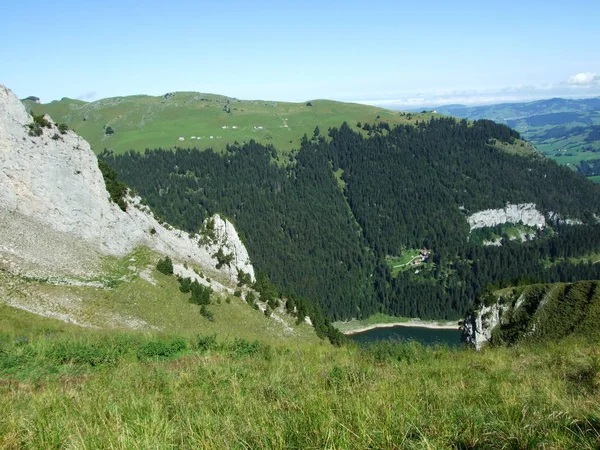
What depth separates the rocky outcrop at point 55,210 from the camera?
125 ft

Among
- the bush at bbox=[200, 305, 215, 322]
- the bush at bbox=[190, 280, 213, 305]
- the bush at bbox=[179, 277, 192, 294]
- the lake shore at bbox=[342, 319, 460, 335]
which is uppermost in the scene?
the bush at bbox=[179, 277, 192, 294]

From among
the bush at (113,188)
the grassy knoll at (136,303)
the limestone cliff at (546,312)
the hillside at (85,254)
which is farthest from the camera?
the bush at (113,188)

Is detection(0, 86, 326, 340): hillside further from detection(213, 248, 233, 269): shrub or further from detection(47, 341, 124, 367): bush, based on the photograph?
detection(47, 341, 124, 367): bush

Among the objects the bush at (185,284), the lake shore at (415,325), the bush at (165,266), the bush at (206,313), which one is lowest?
the lake shore at (415,325)

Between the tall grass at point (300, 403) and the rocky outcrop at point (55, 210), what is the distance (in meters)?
29.5

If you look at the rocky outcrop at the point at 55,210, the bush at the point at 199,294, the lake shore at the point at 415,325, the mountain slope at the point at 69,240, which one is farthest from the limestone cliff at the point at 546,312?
the lake shore at the point at 415,325

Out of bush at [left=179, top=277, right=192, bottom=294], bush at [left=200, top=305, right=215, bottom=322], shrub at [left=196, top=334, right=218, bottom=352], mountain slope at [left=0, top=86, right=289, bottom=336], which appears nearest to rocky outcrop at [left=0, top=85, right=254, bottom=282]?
mountain slope at [left=0, top=86, right=289, bottom=336]

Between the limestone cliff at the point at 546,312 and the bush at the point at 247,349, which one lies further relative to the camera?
the limestone cliff at the point at 546,312

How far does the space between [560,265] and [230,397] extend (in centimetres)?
22770

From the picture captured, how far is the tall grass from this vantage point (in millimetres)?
4832

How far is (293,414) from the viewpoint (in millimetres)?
5762

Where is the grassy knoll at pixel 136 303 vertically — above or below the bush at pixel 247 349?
below

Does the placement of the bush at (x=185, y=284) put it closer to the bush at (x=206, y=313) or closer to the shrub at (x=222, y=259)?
the bush at (x=206, y=313)

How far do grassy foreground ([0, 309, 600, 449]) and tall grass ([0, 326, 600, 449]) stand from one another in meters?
0.03
